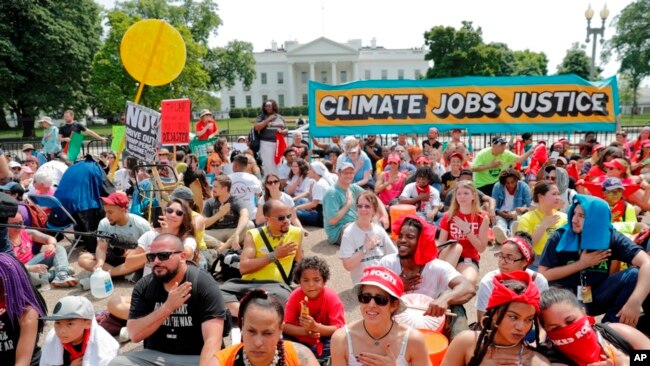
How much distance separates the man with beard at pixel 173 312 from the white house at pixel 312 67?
81.3 metres

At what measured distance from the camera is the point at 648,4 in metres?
50.9

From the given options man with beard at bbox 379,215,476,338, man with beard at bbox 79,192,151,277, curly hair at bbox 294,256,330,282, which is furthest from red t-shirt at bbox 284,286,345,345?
man with beard at bbox 79,192,151,277

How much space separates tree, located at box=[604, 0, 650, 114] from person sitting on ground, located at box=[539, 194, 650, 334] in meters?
54.4

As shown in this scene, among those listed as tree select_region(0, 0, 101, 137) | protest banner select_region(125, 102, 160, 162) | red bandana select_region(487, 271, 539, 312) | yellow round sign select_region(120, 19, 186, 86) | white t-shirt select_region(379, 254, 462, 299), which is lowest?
white t-shirt select_region(379, 254, 462, 299)

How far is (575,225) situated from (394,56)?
9195 centimetres

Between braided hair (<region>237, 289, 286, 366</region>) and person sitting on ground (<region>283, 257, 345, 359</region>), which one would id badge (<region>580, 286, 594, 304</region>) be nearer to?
person sitting on ground (<region>283, 257, 345, 359</region>)

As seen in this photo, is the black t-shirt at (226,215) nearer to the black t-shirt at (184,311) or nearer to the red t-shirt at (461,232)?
the red t-shirt at (461,232)

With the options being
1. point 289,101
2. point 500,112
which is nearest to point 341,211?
point 500,112

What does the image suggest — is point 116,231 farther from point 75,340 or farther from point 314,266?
point 314,266

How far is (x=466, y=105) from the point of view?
11.7 meters

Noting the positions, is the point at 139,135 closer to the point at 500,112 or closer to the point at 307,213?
the point at 307,213

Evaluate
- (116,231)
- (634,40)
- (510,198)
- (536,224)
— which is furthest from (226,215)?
(634,40)

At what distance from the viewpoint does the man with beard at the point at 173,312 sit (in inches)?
128

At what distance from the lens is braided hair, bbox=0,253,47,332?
10.6 feet
